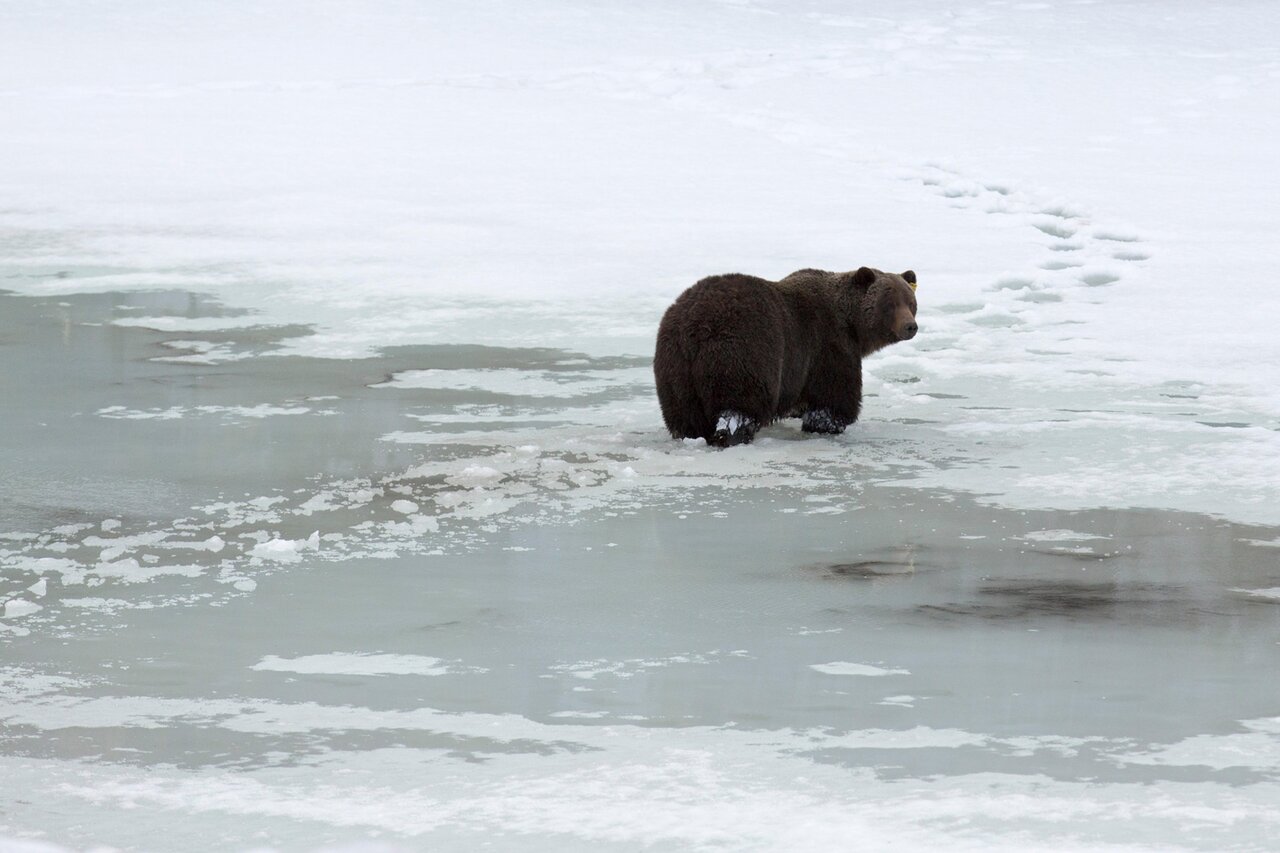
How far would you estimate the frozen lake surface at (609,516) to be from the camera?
3939 mm

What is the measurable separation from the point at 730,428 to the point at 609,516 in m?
1.44

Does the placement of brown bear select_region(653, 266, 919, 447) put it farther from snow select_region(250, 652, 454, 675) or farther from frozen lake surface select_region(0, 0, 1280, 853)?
snow select_region(250, 652, 454, 675)

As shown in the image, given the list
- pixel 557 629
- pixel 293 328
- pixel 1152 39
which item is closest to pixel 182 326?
pixel 293 328

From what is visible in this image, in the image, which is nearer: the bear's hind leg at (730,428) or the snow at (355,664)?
the snow at (355,664)

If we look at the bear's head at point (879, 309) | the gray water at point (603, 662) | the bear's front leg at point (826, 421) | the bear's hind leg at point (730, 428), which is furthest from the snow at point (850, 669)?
the bear's head at point (879, 309)

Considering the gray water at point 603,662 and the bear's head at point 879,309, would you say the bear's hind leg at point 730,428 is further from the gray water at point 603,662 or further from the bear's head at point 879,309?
the bear's head at point 879,309

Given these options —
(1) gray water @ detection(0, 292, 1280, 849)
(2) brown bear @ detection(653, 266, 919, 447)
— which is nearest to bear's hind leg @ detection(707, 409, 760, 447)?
(2) brown bear @ detection(653, 266, 919, 447)

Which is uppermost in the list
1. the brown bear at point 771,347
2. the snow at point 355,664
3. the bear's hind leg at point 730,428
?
the brown bear at point 771,347

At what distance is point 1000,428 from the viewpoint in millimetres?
8297

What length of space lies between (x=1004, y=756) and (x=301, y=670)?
6.09 ft

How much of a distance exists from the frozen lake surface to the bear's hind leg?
183 mm

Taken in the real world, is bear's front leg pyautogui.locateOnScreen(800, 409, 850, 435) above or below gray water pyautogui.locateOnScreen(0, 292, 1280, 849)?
above

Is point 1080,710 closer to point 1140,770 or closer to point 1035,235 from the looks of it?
point 1140,770

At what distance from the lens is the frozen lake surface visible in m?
3.94
